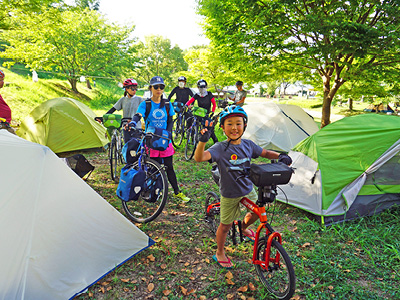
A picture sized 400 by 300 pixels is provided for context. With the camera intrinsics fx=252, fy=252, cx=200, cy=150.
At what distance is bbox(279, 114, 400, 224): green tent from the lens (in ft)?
12.4

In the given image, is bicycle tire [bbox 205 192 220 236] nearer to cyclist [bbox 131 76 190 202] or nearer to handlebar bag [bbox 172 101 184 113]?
cyclist [bbox 131 76 190 202]

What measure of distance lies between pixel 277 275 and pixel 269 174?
1.28 metres

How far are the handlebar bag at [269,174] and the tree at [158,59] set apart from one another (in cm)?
3191

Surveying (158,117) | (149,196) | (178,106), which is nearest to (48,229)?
(149,196)

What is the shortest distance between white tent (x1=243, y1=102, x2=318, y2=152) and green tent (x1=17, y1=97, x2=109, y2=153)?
4612 millimetres

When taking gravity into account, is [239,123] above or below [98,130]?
above

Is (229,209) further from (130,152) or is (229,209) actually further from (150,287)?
(130,152)

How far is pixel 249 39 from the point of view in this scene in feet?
24.0

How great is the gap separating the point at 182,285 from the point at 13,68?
2363 cm

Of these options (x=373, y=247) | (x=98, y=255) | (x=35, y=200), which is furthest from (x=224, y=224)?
(x=373, y=247)

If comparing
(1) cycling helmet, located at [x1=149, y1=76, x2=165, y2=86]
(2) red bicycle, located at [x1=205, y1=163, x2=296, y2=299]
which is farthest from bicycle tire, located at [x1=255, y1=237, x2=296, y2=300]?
(1) cycling helmet, located at [x1=149, y1=76, x2=165, y2=86]

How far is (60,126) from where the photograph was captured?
6.48 m

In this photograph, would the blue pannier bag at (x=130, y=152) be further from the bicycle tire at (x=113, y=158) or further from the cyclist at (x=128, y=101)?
the cyclist at (x=128, y=101)

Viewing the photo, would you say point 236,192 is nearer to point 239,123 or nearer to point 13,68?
point 239,123
